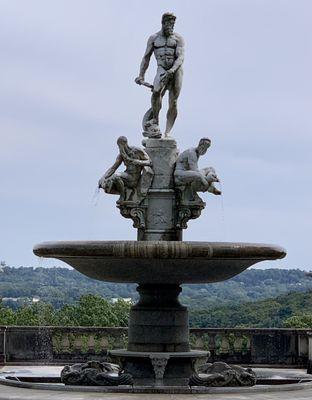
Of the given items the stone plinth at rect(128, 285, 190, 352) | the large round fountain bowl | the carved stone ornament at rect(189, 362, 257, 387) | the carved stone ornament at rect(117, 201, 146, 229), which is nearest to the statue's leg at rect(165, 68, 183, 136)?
the carved stone ornament at rect(117, 201, 146, 229)

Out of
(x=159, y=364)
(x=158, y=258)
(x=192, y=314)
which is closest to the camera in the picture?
(x=158, y=258)

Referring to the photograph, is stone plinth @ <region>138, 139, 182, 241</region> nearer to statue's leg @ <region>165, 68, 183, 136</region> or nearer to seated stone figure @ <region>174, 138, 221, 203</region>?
seated stone figure @ <region>174, 138, 221, 203</region>

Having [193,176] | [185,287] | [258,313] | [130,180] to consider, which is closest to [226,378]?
[193,176]

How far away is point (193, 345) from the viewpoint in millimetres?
28047

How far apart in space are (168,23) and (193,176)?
308 cm

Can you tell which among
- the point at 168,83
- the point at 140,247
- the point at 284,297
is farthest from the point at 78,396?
the point at 284,297

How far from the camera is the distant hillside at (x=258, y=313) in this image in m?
70.9

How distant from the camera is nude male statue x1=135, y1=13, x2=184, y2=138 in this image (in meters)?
24.1

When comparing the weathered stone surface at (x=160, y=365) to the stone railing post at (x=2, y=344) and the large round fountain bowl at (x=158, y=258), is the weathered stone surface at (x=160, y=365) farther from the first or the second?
the stone railing post at (x=2, y=344)

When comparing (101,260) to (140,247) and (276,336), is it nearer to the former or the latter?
(140,247)

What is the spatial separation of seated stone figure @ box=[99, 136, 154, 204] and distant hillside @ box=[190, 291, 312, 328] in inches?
1534

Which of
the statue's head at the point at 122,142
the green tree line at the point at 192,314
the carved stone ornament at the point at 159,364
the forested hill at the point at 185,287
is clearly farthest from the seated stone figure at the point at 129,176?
the forested hill at the point at 185,287

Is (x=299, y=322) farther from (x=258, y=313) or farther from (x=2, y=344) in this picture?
(x=2, y=344)

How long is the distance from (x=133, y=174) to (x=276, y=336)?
6.44m
